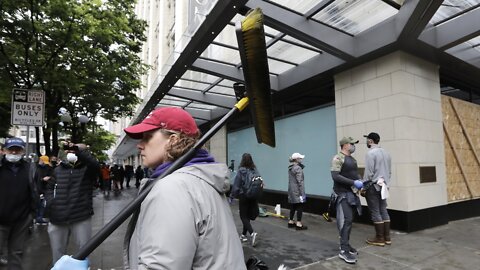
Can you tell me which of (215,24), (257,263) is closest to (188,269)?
(257,263)

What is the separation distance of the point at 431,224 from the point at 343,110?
3.21 metres

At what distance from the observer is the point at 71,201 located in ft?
12.2

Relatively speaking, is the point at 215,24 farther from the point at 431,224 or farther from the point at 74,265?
the point at 431,224

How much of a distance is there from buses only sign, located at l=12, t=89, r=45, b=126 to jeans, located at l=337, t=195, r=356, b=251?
543 centimetres

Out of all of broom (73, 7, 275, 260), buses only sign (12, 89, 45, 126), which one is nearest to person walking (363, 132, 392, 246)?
broom (73, 7, 275, 260)

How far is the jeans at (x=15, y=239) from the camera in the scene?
3949 millimetres

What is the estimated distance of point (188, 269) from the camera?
3.77 feet

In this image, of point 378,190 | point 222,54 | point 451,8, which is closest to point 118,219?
point 378,190

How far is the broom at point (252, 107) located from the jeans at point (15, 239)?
3408 millimetres

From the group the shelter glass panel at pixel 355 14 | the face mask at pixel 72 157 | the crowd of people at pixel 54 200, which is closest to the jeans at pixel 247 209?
the crowd of people at pixel 54 200

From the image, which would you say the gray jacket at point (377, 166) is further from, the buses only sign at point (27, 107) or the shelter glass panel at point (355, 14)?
the buses only sign at point (27, 107)

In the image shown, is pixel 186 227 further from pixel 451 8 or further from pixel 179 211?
pixel 451 8

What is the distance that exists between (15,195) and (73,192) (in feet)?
3.03

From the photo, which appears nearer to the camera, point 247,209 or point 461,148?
point 247,209
